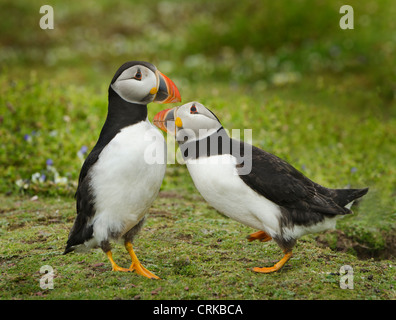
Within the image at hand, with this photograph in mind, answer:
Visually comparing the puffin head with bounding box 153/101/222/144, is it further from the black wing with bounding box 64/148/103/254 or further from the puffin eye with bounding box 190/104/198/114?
the black wing with bounding box 64/148/103/254

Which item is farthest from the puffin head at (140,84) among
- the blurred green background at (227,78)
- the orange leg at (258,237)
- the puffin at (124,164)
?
the blurred green background at (227,78)

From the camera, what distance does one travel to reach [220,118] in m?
8.97

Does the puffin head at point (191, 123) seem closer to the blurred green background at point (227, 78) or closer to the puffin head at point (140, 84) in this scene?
the puffin head at point (140, 84)

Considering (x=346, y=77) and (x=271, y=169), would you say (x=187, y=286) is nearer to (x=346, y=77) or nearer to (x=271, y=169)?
(x=271, y=169)

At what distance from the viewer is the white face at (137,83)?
4.57 m

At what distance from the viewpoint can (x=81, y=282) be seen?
15.3 ft

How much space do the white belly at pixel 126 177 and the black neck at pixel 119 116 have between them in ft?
0.20

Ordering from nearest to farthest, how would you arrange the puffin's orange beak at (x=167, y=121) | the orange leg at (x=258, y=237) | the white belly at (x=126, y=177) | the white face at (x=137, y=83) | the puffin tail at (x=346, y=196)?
the white belly at (x=126, y=177) < the white face at (x=137, y=83) < the puffin's orange beak at (x=167, y=121) < the puffin tail at (x=346, y=196) < the orange leg at (x=258, y=237)

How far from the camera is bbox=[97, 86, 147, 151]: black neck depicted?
461 centimetres

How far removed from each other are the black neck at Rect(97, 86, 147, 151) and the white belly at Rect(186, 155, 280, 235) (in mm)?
649

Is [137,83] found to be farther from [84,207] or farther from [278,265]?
[278,265]

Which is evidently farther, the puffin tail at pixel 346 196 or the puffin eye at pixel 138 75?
the puffin tail at pixel 346 196

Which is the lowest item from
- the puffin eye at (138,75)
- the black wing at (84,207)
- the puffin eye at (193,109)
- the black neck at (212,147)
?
the black wing at (84,207)
